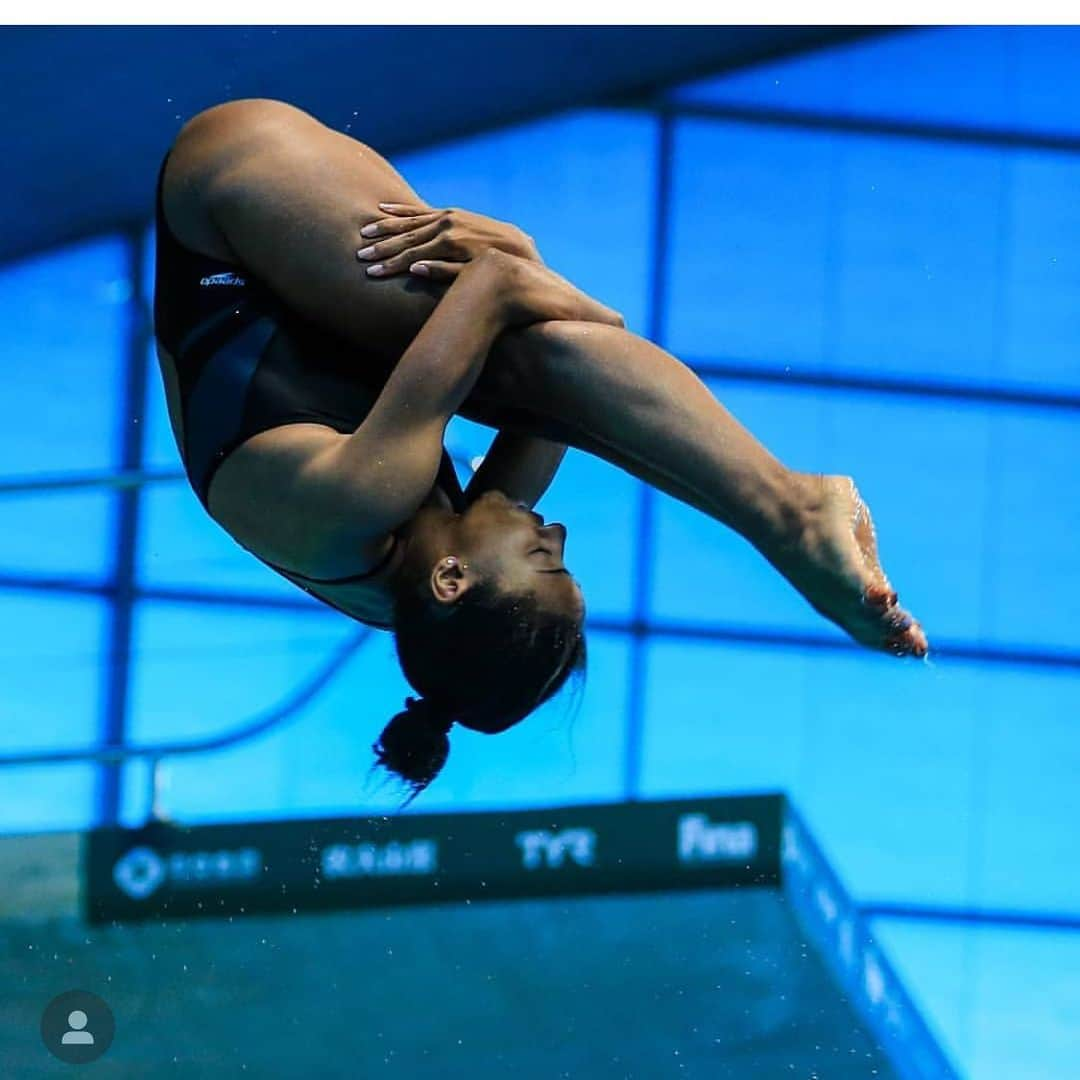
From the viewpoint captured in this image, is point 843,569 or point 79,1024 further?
point 79,1024

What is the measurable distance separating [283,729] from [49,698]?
2.19 ft

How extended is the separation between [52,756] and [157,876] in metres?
0.47

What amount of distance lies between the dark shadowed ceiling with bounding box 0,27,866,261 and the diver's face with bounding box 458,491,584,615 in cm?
350

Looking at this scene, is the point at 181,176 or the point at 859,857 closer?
the point at 181,176

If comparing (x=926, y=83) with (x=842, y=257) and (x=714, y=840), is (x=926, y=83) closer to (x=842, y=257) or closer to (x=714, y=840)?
(x=842, y=257)

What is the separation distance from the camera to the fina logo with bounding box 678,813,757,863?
18.1ft

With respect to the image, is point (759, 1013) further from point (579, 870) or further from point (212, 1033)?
point (212, 1033)

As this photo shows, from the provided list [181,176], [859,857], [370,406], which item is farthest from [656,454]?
[859,857]

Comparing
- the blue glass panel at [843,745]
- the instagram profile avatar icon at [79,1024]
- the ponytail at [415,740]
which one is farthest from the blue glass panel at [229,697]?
the ponytail at [415,740]

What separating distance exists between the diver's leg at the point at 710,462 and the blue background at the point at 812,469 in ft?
12.4

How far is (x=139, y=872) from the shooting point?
5.45m

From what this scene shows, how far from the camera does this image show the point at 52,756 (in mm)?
5223

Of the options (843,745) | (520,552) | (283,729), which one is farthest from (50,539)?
(520,552)

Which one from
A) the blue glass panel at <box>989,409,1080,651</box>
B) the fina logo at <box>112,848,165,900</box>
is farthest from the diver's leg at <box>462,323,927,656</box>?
the blue glass panel at <box>989,409,1080,651</box>
